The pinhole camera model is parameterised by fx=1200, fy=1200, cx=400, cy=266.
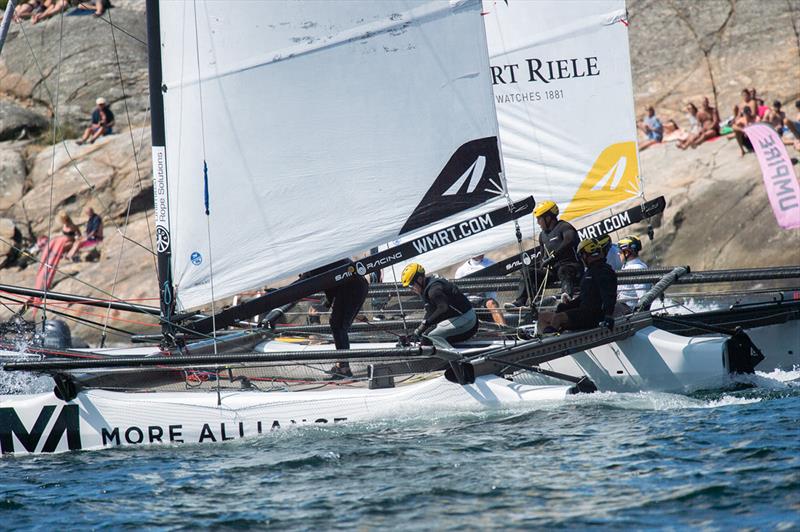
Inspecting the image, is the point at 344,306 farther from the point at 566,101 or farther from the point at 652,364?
the point at 566,101

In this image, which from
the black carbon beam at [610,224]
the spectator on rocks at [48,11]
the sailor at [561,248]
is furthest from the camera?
the spectator on rocks at [48,11]

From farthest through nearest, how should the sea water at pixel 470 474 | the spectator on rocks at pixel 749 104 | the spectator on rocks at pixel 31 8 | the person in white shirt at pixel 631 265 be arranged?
the spectator on rocks at pixel 31 8
the spectator on rocks at pixel 749 104
the person in white shirt at pixel 631 265
the sea water at pixel 470 474

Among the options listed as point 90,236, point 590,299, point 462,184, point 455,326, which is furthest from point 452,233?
point 90,236

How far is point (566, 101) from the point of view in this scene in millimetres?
17016

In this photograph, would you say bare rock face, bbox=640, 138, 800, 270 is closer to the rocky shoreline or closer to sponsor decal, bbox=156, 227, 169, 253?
the rocky shoreline

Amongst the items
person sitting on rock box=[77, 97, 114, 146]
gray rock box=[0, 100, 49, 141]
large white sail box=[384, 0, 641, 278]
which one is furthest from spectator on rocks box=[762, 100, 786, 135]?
gray rock box=[0, 100, 49, 141]

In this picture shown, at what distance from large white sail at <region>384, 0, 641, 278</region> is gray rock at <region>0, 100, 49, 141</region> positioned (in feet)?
46.8

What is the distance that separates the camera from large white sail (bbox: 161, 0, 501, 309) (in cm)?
1082

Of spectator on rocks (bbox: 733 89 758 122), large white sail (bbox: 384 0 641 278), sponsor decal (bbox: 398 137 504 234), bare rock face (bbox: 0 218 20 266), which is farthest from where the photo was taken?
bare rock face (bbox: 0 218 20 266)

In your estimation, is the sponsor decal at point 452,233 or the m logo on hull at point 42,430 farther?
the sponsor decal at point 452,233

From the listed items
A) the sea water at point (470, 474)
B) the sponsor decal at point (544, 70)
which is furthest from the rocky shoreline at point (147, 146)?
the sea water at point (470, 474)

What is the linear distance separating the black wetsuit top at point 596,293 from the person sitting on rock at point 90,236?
48.2ft

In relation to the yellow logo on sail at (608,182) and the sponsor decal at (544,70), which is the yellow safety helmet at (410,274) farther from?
the sponsor decal at (544,70)

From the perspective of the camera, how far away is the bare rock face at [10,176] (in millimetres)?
25688
